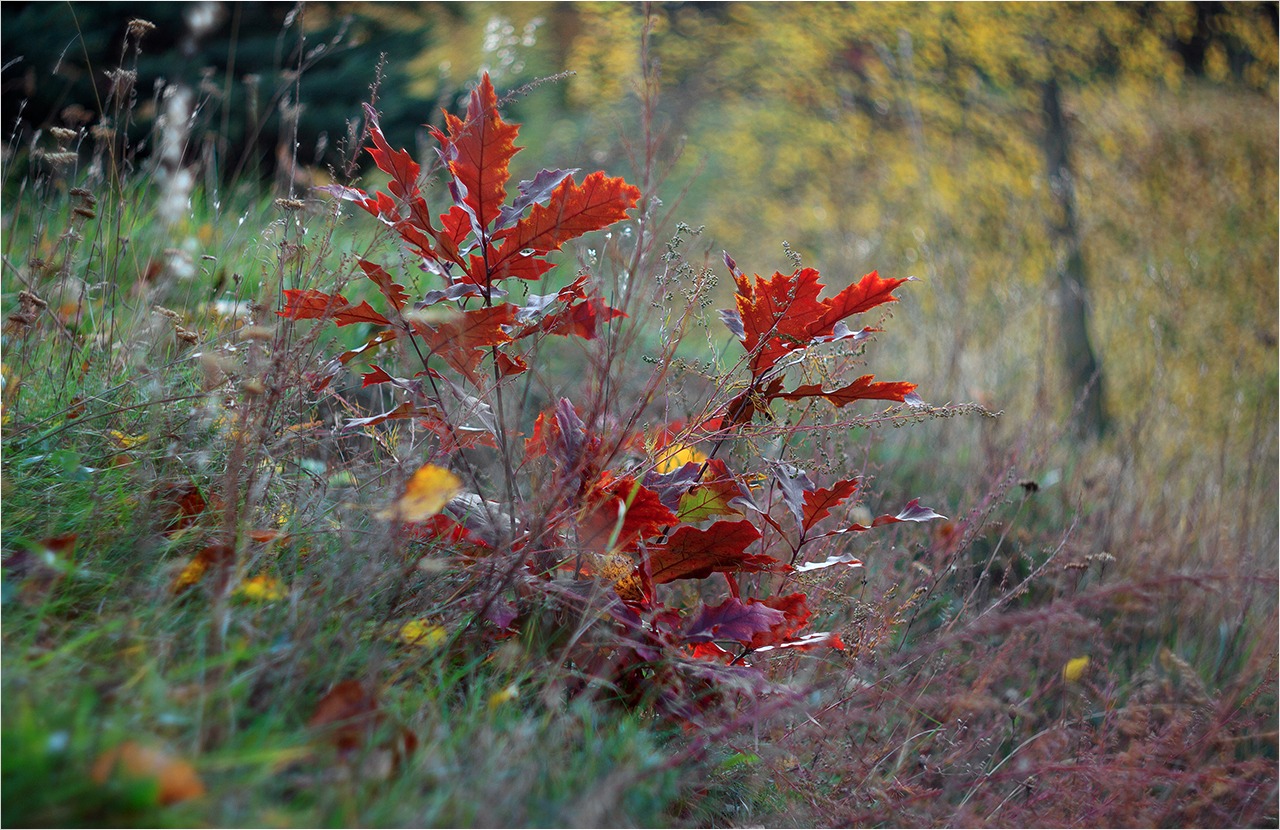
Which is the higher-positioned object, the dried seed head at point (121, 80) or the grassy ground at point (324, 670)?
the dried seed head at point (121, 80)

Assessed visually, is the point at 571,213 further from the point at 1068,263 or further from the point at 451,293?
the point at 1068,263

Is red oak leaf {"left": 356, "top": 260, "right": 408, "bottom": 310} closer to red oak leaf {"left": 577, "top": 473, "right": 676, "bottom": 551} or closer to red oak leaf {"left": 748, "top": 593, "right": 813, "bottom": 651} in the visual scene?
red oak leaf {"left": 577, "top": 473, "right": 676, "bottom": 551}

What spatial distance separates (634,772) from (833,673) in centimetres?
65

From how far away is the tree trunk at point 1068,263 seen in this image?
5.50 meters

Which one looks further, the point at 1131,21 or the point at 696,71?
the point at 696,71

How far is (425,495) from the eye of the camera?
1279 mm

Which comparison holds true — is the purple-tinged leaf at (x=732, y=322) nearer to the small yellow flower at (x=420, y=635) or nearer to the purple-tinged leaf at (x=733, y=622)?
the purple-tinged leaf at (x=733, y=622)

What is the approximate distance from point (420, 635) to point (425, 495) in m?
0.25

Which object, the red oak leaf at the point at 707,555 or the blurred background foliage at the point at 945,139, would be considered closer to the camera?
the red oak leaf at the point at 707,555

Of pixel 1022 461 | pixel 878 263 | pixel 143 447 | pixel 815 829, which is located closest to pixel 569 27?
pixel 878 263

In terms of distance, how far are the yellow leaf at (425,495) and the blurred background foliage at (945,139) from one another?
2489mm

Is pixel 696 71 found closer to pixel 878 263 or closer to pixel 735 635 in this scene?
pixel 878 263

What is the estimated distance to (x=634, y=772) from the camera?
1212 mm

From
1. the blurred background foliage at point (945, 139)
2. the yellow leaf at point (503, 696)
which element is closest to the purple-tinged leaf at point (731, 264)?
the yellow leaf at point (503, 696)
